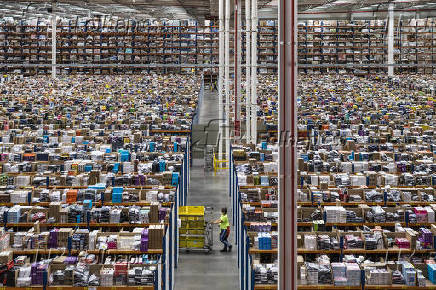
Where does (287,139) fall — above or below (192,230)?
above

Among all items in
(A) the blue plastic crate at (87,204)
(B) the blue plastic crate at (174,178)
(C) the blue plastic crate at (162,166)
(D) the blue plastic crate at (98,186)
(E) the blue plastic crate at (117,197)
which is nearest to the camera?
(A) the blue plastic crate at (87,204)

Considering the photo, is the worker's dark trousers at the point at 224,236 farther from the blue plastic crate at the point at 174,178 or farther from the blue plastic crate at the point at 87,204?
the blue plastic crate at the point at 87,204

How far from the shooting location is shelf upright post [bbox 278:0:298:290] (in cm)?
604

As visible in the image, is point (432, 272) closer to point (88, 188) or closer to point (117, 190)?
point (117, 190)

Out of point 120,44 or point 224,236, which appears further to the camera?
point 120,44

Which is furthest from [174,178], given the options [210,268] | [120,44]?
[120,44]

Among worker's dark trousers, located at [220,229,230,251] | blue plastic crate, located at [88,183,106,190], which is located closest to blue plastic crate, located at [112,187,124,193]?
blue plastic crate, located at [88,183,106,190]

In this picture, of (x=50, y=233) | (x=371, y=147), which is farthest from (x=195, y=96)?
(x=50, y=233)

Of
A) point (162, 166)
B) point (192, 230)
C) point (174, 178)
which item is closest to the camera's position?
point (192, 230)

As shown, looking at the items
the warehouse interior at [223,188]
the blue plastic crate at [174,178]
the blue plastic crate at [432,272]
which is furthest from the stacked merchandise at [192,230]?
the blue plastic crate at [432,272]

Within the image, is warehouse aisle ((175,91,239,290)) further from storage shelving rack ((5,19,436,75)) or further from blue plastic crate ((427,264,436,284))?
storage shelving rack ((5,19,436,75))

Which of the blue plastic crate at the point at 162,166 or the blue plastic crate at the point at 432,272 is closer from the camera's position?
the blue plastic crate at the point at 432,272

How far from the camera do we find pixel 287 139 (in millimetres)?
6082

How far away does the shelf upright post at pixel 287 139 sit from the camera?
19.8 feet
